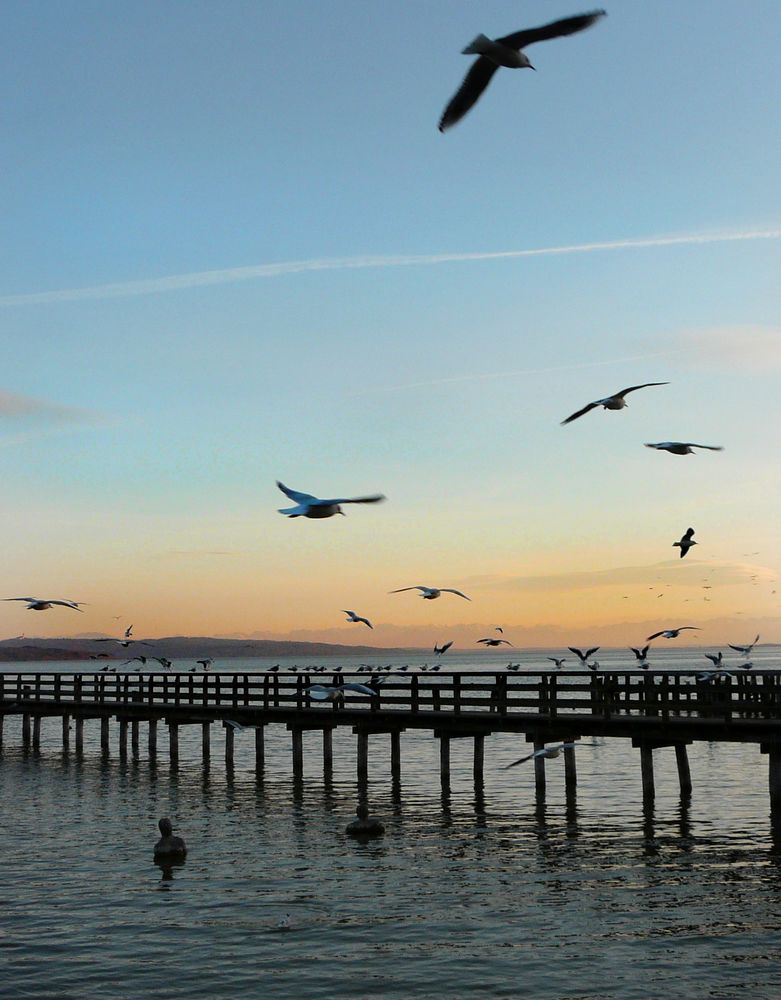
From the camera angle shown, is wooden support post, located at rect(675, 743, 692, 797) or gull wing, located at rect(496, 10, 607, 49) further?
wooden support post, located at rect(675, 743, 692, 797)

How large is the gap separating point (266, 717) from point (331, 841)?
1140cm

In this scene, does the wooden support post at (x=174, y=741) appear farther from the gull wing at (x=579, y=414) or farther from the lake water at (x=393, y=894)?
the gull wing at (x=579, y=414)

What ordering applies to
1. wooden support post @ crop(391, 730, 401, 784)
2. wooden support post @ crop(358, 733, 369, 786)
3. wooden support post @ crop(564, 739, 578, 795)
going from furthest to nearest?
1. wooden support post @ crop(391, 730, 401, 784)
2. wooden support post @ crop(358, 733, 369, 786)
3. wooden support post @ crop(564, 739, 578, 795)

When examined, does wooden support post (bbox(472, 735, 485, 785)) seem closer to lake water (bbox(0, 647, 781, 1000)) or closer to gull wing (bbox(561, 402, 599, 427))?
lake water (bbox(0, 647, 781, 1000))

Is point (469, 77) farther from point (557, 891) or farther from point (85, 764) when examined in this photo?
point (85, 764)

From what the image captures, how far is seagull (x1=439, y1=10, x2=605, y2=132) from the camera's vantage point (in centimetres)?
993

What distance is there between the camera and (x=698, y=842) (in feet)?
86.8

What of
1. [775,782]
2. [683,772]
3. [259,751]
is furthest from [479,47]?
[259,751]

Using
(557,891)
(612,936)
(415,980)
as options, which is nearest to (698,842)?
(557,891)

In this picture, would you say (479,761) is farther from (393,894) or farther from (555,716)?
(393,894)

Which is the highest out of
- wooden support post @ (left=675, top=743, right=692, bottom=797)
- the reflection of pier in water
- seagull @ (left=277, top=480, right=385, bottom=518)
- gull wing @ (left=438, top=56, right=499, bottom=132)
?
gull wing @ (left=438, top=56, right=499, bottom=132)

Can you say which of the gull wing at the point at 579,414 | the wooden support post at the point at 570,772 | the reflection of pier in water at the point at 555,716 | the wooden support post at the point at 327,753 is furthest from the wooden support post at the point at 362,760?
the gull wing at the point at 579,414

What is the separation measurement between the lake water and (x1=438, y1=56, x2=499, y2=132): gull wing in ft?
35.5

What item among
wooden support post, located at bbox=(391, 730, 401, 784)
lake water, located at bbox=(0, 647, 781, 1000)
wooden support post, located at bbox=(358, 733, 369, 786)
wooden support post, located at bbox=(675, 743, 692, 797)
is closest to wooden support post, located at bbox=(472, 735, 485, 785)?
lake water, located at bbox=(0, 647, 781, 1000)
